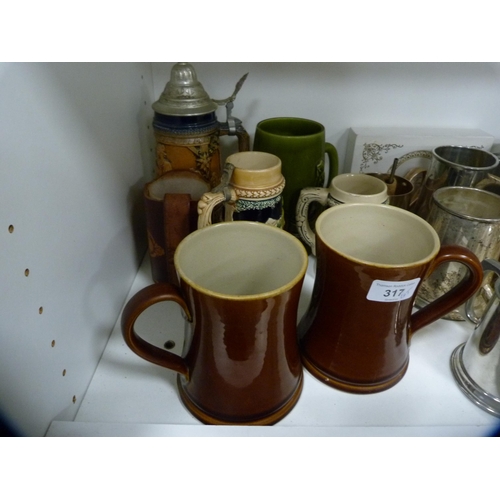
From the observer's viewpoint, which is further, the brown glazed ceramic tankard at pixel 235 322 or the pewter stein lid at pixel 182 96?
the pewter stein lid at pixel 182 96

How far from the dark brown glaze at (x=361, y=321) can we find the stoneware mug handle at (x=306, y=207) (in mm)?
119

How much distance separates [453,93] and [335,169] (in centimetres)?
20

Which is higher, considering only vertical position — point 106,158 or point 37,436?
point 106,158

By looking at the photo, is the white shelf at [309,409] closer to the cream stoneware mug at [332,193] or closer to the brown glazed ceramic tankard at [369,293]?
the brown glazed ceramic tankard at [369,293]

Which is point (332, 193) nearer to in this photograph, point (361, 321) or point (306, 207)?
point (306, 207)

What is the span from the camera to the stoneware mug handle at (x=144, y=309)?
0.28 meters

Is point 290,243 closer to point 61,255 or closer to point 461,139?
point 61,255

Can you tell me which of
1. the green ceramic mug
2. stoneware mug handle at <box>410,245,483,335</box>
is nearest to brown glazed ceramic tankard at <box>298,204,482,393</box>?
stoneware mug handle at <box>410,245,483,335</box>

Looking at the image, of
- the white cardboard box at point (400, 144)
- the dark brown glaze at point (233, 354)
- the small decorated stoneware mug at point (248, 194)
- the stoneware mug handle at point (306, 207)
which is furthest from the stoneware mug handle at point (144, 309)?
the white cardboard box at point (400, 144)

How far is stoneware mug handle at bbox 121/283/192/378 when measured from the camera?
0.28 m

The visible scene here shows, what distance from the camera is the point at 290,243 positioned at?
1.08 feet

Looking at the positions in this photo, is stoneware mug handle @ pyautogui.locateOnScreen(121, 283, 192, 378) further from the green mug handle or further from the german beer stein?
the green mug handle

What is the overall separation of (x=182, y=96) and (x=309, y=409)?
13.4 inches

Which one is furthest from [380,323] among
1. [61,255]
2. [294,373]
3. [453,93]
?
[453,93]
